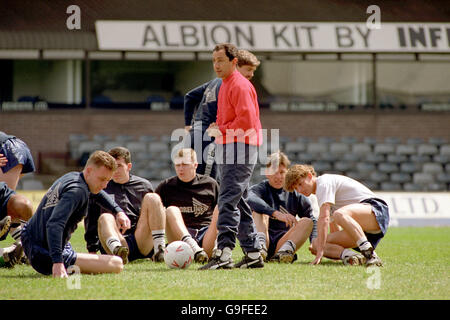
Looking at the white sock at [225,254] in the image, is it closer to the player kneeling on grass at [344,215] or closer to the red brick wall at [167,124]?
the player kneeling on grass at [344,215]

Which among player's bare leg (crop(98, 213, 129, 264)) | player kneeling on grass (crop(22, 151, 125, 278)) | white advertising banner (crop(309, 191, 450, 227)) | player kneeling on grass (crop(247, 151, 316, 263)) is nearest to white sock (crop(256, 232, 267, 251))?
player kneeling on grass (crop(247, 151, 316, 263))

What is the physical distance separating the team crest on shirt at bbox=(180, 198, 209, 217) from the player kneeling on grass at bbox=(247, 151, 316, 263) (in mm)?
487

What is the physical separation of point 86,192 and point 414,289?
2715 mm

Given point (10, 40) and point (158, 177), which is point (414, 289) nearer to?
point (158, 177)

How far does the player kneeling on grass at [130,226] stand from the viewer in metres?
7.10

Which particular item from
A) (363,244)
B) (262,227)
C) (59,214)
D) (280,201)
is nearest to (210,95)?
(280,201)

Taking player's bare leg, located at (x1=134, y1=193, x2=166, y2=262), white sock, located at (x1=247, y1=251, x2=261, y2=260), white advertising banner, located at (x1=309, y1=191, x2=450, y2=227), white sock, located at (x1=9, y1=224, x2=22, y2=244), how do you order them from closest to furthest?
1. white sock, located at (x1=247, y1=251, x2=261, y2=260)
2. player's bare leg, located at (x1=134, y1=193, x2=166, y2=262)
3. white sock, located at (x1=9, y1=224, x2=22, y2=244)
4. white advertising banner, located at (x1=309, y1=191, x2=450, y2=227)

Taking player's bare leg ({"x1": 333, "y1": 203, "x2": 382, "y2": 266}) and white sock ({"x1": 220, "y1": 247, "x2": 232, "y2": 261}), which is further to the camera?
player's bare leg ({"x1": 333, "y1": 203, "x2": 382, "y2": 266})

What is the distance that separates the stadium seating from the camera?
20.0m

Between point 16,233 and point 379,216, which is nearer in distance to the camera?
point 379,216

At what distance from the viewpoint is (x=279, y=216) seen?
7.55m

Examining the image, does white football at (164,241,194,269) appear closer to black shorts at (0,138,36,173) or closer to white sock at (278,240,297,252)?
white sock at (278,240,297,252)

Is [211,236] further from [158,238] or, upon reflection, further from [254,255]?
[254,255]

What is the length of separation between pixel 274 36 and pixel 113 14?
4732 mm
